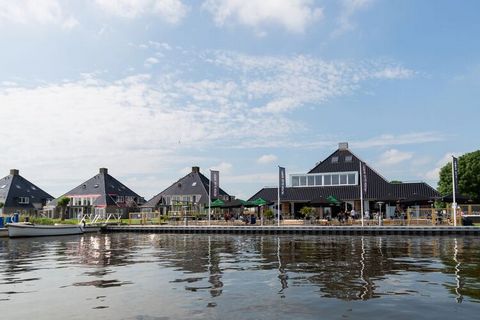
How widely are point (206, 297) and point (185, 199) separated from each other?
2465 inches

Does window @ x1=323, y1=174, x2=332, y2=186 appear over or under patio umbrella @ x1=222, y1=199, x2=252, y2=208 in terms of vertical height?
over

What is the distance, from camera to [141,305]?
12484 mm

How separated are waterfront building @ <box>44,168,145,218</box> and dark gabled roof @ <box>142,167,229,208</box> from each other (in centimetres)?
813

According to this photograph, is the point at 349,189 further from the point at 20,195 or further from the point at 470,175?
the point at 20,195

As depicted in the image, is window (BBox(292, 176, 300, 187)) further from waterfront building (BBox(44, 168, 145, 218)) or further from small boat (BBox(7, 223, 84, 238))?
waterfront building (BBox(44, 168, 145, 218))

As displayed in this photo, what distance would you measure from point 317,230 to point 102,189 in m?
51.8

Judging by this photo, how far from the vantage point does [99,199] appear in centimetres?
8238

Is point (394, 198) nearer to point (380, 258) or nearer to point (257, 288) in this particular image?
point (380, 258)

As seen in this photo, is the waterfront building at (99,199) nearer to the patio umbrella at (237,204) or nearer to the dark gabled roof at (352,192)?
the dark gabled roof at (352,192)

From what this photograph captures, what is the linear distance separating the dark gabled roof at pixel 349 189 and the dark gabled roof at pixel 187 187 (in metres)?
17.4

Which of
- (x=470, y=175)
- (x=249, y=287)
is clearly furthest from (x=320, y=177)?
(x=249, y=287)

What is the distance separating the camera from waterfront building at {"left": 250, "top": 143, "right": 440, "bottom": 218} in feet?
172

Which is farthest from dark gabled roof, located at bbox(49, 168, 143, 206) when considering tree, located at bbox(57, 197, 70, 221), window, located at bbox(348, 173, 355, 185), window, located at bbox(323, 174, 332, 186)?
window, located at bbox(348, 173, 355, 185)

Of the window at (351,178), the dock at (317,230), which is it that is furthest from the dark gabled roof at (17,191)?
the window at (351,178)
